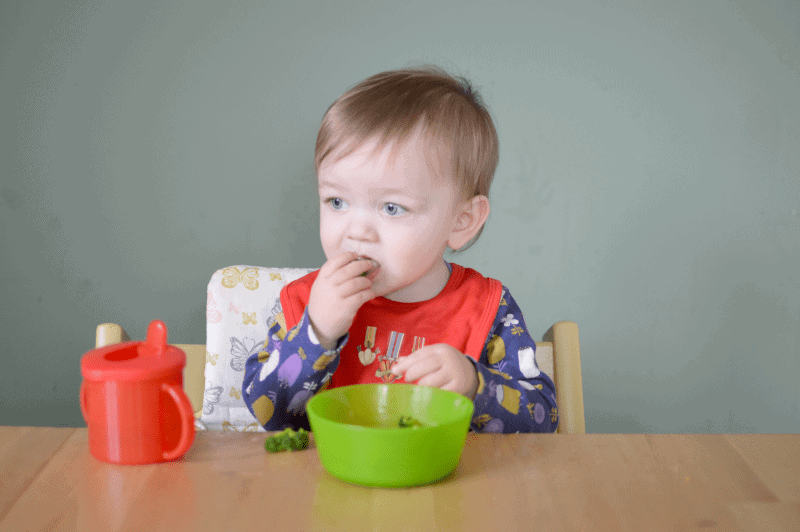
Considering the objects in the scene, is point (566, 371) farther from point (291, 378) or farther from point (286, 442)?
point (286, 442)

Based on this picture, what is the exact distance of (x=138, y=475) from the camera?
0.59 metres

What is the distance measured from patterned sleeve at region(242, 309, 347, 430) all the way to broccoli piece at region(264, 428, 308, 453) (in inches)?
7.5

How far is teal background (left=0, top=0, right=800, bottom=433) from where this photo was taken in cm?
166

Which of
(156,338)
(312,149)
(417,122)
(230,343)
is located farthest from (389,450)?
(312,149)

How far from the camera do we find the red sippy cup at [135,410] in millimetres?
600

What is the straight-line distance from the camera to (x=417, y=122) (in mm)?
911

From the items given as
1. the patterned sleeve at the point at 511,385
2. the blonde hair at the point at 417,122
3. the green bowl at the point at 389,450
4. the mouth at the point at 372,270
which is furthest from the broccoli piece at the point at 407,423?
the blonde hair at the point at 417,122

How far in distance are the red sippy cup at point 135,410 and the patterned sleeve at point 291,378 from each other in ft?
0.80

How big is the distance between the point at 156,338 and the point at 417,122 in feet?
1.52

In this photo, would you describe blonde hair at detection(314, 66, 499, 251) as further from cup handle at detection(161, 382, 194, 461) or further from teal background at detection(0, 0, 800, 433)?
teal background at detection(0, 0, 800, 433)

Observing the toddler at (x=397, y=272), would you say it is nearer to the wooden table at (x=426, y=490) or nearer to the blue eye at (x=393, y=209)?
the blue eye at (x=393, y=209)

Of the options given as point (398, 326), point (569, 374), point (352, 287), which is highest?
point (352, 287)

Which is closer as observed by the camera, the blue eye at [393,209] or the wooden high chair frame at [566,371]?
the blue eye at [393,209]

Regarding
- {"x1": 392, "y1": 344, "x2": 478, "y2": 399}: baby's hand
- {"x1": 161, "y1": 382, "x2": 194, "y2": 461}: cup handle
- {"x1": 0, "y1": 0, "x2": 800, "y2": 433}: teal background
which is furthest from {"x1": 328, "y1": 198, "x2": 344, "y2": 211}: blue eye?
{"x1": 0, "y1": 0, "x2": 800, "y2": 433}: teal background
